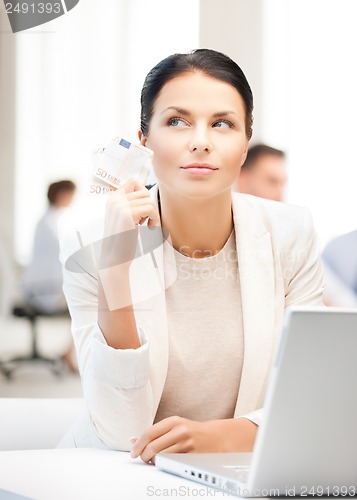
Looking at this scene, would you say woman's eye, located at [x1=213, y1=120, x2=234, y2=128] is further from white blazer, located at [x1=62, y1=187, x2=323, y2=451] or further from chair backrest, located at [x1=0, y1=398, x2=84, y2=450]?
chair backrest, located at [x1=0, y1=398, x2=84, y2=450]

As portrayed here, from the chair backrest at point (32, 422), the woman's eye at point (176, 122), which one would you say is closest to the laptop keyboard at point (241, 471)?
the chair backrest at point (32, 422)

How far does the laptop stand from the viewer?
31.4 inches

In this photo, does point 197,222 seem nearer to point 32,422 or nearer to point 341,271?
point 32,422

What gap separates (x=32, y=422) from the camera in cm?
147

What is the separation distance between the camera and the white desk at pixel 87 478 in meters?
0.88

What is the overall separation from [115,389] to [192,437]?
0.25 metres

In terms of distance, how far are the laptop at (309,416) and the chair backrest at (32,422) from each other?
0.63 m

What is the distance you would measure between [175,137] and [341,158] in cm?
377

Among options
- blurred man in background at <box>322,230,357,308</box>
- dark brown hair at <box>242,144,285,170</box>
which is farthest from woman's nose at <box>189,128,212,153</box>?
dark brown hair at <box>242,144,285,170</box>

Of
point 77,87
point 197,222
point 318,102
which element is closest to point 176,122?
point 197,222

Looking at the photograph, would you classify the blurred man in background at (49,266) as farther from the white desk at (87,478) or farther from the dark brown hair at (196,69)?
the white desk at (87,478)

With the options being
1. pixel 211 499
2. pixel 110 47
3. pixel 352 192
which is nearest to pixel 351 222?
pixel 352 192

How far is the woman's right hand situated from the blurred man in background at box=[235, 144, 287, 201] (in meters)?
2.15

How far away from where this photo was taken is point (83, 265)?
147 centimetres
